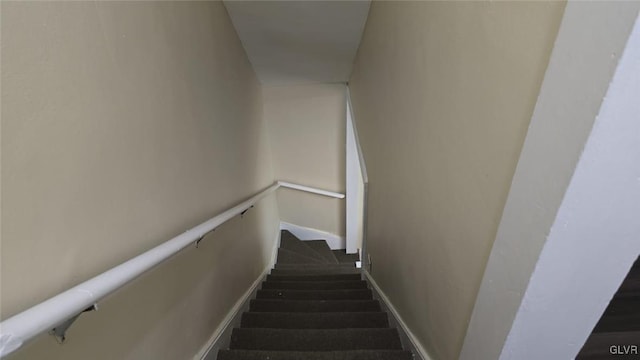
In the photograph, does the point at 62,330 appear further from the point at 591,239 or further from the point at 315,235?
the point at 315,235

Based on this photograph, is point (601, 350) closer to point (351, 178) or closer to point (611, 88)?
point (611, 88)

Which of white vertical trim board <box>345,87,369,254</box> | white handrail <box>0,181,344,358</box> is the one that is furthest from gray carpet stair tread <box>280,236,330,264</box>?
white handrail <box>0,181,344,358</box>

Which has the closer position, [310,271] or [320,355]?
[320,355]

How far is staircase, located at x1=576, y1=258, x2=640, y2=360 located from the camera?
3.02ft

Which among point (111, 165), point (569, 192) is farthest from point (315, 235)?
point (569, 192)

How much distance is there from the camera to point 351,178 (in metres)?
4.08

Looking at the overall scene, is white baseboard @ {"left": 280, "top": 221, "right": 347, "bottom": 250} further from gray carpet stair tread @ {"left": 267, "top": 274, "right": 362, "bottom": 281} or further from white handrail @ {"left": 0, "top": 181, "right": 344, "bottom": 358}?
white handrail @ {"left": 0, "top": 181, "right": 344, "bottom": 358}

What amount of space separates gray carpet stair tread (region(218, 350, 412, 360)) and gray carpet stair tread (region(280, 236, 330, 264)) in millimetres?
2826

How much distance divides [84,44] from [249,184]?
1861 millimetres

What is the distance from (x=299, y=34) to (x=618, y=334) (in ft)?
7.71

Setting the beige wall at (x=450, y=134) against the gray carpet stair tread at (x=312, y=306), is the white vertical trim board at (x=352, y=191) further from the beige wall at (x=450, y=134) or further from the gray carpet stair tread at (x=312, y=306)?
the beige wall at (x=450, y=134)

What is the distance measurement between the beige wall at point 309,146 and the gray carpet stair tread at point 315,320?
8.56ft

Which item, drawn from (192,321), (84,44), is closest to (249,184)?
(192,321)

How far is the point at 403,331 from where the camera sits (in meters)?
1.40
